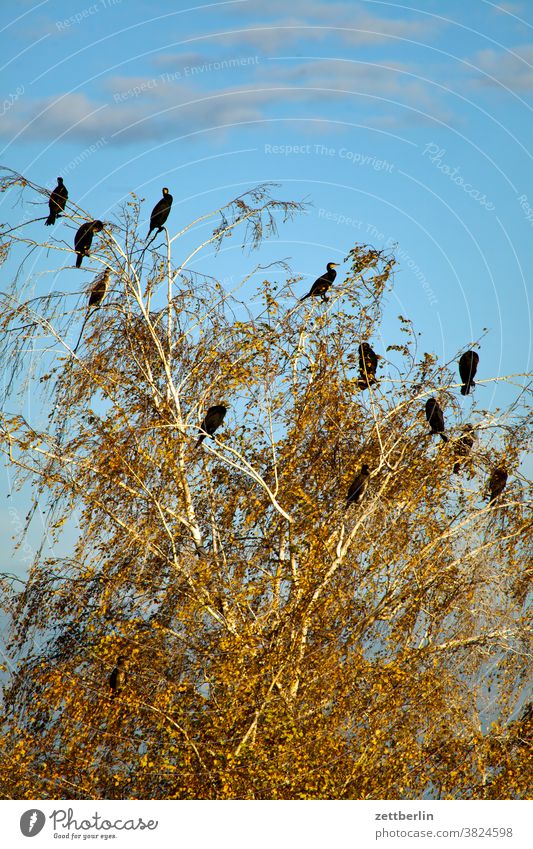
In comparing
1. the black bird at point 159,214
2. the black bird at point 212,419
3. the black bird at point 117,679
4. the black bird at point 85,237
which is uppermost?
the black bird at point 159,214

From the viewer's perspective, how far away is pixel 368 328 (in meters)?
11.3

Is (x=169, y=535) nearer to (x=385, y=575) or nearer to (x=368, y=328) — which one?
(x=385, y=575)

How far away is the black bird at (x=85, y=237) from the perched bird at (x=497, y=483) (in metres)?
5.04

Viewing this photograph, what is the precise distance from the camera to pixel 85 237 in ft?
33.9

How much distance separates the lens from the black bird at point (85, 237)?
1025 centimetres

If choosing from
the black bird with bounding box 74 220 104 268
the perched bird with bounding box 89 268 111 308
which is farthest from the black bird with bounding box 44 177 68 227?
the perched bird with bounding box 89 268 111 308

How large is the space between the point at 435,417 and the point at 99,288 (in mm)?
3855

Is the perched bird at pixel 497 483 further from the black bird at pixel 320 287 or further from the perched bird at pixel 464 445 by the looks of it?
the black bird at pixel 320 287

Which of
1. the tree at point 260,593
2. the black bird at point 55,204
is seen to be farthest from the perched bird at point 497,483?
the black bird at point 55,204

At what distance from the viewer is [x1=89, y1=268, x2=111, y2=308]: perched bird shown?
34.1 feet

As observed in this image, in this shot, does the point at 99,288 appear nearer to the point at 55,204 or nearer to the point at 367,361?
the point at 55,204

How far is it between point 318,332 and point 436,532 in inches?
102

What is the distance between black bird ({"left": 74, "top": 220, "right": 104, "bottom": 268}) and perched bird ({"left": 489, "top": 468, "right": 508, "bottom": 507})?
504 cm

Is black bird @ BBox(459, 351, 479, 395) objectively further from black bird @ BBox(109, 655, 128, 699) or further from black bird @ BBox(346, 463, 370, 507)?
black bird @ BBox(109, 655, 128, 699)
